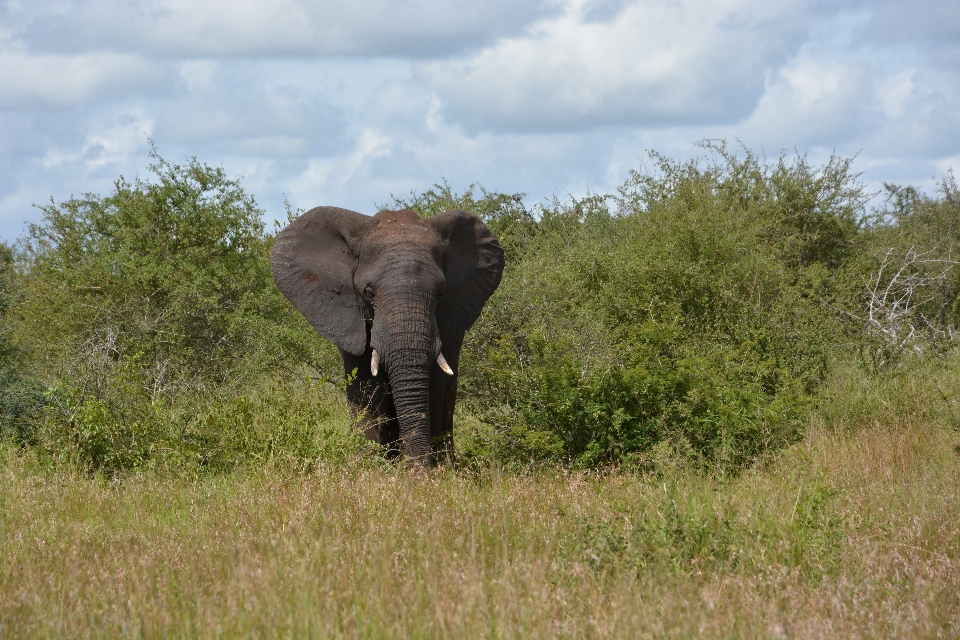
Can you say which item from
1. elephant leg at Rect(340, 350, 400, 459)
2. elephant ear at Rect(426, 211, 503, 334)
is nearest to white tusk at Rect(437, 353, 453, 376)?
elephant leg at Rect(340, 350, 400, 459)

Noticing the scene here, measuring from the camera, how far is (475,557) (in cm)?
590

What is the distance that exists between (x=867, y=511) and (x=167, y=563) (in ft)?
14.2

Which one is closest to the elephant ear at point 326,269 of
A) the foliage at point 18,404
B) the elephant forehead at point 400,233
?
the elephant forehead at point 400,233

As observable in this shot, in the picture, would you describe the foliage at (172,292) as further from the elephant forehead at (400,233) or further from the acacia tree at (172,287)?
the elephant forehead at (400,233)

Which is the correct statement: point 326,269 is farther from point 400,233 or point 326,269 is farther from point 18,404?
point 18,404

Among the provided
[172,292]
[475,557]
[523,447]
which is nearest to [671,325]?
[523,447]

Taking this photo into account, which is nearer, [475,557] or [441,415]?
[475,557]

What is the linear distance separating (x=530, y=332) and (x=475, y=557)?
7989 millimetres

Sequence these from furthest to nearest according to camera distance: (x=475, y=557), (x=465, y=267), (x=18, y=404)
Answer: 1. (x=18, y=404)
2. (x=465, y=267)
3. (x=475, y=557)

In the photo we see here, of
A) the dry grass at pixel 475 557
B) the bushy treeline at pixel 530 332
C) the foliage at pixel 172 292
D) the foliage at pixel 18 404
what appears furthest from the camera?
the foliage at pixel 172 292

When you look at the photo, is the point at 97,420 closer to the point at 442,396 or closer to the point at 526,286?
the point at 442,396

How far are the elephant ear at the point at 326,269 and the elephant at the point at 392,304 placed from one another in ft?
0.03

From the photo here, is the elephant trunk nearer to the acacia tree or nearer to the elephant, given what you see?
the elephant

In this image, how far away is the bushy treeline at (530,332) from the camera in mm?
9953
